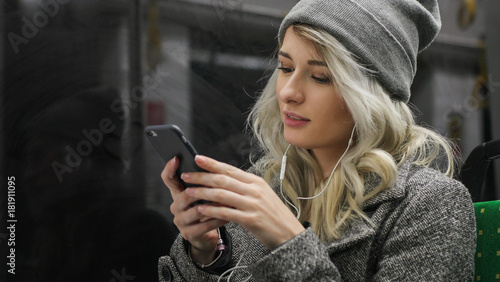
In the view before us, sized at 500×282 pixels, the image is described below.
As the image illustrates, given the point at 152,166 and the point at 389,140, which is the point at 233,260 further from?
the point at 389,140

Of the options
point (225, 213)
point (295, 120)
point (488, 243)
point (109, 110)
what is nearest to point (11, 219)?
point (109, 110)

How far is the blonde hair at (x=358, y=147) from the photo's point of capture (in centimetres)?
129

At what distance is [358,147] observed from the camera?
4.48 ft

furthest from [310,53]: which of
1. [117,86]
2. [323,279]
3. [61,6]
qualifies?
[61,6]

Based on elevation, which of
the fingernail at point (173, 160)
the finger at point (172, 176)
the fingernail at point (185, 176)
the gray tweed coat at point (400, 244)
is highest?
the fingernail at point (173, 160)

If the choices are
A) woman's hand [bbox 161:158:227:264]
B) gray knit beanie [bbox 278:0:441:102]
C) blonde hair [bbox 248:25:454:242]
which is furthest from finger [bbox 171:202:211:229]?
gray knit beanie [bbox 278:0:441:102]

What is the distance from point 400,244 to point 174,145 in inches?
21.5

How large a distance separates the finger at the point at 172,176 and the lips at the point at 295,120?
1.02 feet

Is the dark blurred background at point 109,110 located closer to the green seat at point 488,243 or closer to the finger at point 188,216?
the finger at point 188,216

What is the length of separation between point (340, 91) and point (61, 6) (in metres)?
0.86

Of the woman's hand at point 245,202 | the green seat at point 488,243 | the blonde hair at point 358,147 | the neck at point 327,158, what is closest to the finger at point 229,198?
the woman's hand at point 245,202

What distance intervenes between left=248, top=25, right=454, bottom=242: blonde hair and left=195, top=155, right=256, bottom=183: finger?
304 millimetres

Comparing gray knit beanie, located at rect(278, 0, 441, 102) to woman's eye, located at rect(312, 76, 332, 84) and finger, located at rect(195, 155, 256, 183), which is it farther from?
finger, located at rect(195, 155, 256, 183)

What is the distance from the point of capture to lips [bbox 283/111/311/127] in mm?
1330
